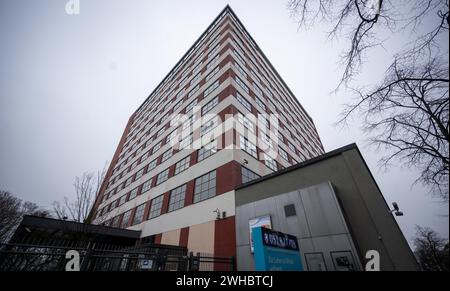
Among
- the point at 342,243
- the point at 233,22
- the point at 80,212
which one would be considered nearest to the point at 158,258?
the point at 80,212

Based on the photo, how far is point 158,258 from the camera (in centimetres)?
852

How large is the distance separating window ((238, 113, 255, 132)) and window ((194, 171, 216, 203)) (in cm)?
559

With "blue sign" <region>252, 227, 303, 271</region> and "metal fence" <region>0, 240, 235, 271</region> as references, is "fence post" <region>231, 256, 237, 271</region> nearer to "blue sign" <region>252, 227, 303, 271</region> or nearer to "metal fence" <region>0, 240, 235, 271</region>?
"metal fence" <region>0, 240, 235, 271</region>

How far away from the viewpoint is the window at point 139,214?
19.8 m

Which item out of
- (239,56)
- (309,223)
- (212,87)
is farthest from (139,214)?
(239,56)

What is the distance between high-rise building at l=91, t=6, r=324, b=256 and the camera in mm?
13250

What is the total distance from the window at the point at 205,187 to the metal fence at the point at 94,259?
3.90m

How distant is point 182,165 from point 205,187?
16.4 feet

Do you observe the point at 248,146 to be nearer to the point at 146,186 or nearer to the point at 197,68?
the point at 146,186

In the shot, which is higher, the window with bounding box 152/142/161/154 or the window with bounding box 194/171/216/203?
the window with bounding box 152/142/161/154

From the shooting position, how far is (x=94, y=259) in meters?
6.75

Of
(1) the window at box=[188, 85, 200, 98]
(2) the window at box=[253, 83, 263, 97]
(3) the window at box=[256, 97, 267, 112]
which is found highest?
(1) the window at box=[188, 85, 200, 98]

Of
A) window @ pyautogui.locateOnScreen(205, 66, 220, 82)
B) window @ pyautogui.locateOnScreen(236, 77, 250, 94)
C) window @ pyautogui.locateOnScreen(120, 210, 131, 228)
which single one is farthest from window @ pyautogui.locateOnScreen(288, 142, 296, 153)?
window @ pyautogui.locateOnScreen(120, 210, 131, 228)
